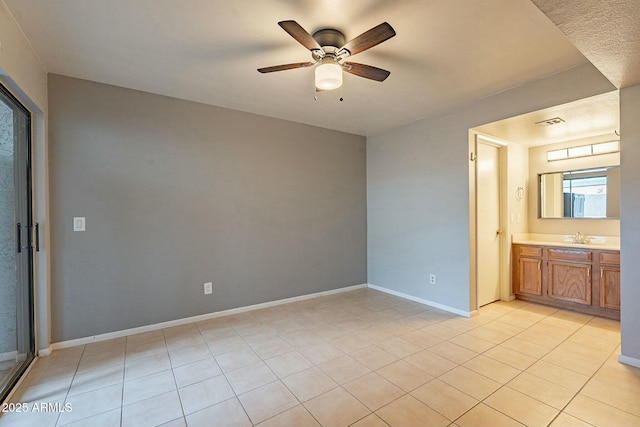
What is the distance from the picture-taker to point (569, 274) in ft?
11.6

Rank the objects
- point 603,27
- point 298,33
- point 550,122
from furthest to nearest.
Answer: point 550,122 → point 298,33 → point 603,27

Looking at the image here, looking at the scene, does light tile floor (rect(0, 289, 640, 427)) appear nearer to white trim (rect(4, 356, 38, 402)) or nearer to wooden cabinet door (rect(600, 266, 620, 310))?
white trim (rect(4, 356, 38, 402))

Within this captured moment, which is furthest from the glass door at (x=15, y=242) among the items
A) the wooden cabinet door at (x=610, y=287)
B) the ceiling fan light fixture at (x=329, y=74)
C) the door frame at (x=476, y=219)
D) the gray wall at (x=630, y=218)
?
the wooden cabinet door at (x=610, y=287)

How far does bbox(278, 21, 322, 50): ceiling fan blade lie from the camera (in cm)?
163

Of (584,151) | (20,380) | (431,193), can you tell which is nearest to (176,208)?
(20,380)

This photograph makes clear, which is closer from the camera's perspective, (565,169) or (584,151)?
(584,151)

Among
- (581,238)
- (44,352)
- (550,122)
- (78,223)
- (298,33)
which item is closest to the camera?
(298,33)

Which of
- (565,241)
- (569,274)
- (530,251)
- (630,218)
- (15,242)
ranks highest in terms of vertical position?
(630,218)

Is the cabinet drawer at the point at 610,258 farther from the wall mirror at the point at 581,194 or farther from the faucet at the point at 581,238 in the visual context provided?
the wall mirror at the point at 581,194

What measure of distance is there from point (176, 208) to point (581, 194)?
5088 mm

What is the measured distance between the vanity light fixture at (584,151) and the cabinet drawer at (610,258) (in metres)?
1.30

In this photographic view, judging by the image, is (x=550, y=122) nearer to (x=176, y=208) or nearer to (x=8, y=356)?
(x=176, y=208)

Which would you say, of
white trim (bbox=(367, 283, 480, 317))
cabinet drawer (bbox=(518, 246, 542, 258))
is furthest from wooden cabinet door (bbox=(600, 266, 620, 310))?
white trim (bbox=(367, 283, 480, 317))

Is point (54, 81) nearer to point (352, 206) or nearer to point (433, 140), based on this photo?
point (352, 206)
